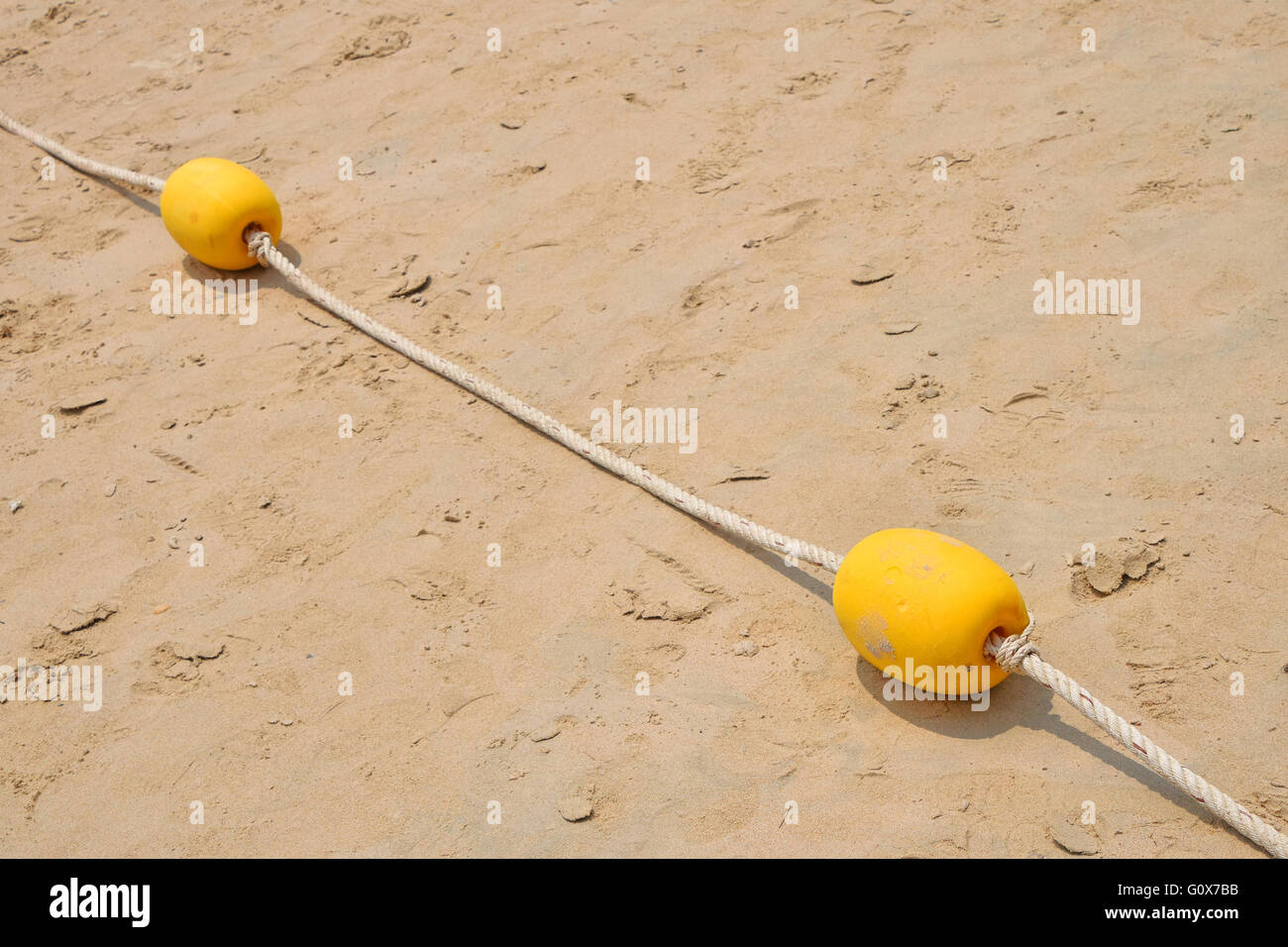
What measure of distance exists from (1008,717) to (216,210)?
3385 millimetres

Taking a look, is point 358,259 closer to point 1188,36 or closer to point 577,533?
point 577,533

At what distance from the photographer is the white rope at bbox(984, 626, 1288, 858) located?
7.04 ft

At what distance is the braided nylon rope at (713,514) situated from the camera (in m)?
2.20

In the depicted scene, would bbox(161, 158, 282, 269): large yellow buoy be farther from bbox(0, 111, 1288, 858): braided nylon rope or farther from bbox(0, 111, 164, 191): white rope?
bbox(0, 111, 164, 191): white rope

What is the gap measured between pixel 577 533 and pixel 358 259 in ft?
6.22

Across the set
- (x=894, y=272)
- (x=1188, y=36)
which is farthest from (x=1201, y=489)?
(x=1188, y=36)

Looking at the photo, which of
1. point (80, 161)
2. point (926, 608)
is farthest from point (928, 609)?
point (80, 161)

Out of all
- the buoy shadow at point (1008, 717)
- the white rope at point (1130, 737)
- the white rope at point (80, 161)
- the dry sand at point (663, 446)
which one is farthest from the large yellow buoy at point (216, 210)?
the white rope at point (1130, 737)

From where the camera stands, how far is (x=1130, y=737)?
2.29 m

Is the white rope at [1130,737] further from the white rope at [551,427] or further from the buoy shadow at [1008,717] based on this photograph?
the white rope at [551,427]

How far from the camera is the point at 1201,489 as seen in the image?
2877 millimetres

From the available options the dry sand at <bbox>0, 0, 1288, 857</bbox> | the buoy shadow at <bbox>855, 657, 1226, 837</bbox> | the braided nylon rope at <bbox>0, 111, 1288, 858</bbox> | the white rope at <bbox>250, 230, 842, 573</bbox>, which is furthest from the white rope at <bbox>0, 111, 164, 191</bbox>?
the buoy shadow at <bbox>855, 657, 1226, 837</bbox>

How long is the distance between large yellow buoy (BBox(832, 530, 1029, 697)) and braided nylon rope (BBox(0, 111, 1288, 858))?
0.08 m

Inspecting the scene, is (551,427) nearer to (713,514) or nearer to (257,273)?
(713,514)
